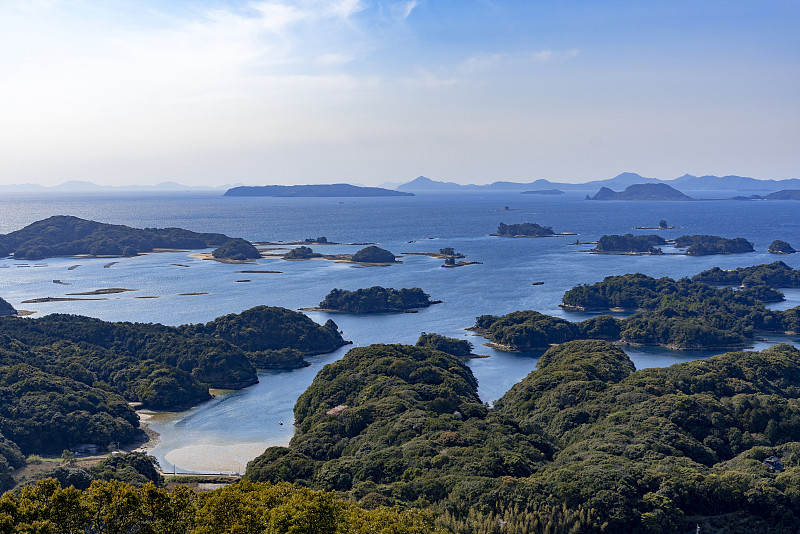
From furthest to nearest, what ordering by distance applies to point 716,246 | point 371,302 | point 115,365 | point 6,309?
1. point 716,246
2. point 371,302
3. point 6,309
4. point 115,365

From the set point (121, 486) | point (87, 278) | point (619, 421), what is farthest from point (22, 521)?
point (87, 278)

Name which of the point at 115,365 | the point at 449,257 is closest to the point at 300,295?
the point at 115,365

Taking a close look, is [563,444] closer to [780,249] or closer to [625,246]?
[625,246]

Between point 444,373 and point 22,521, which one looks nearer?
point 22,521

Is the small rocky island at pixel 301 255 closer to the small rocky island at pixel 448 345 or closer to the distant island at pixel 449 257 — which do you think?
the distant island at pixel 449 257

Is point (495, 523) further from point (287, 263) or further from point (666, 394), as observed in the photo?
point (287, 263)
